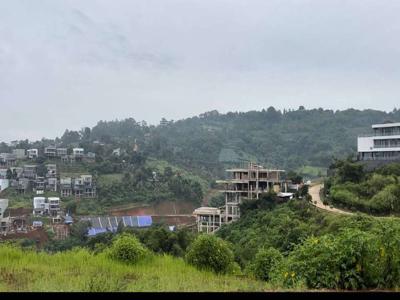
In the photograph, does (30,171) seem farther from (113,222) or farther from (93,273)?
(93,273)

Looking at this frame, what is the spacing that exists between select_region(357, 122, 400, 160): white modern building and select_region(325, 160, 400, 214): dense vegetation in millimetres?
4578

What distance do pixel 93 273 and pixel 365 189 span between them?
1618 centimetres

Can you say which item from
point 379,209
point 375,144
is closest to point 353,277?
point 379,209

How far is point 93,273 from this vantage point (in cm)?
449

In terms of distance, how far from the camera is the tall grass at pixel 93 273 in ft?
11.8

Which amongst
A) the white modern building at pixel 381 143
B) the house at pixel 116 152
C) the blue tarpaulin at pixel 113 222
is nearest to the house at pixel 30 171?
the house at pixel 116 152

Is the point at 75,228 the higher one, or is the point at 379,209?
the point at 379,209

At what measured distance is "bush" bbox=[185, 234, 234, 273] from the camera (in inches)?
222

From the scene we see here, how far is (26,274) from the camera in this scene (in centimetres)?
431

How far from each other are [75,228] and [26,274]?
89.8 ft

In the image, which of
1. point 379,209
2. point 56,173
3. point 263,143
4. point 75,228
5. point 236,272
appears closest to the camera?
point 236,272

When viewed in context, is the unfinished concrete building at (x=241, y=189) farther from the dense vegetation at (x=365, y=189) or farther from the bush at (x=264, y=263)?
the bush at (x=264, y=263)

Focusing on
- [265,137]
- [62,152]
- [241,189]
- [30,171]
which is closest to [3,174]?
[30,171]

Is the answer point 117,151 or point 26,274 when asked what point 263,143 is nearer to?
A: point 117,151
